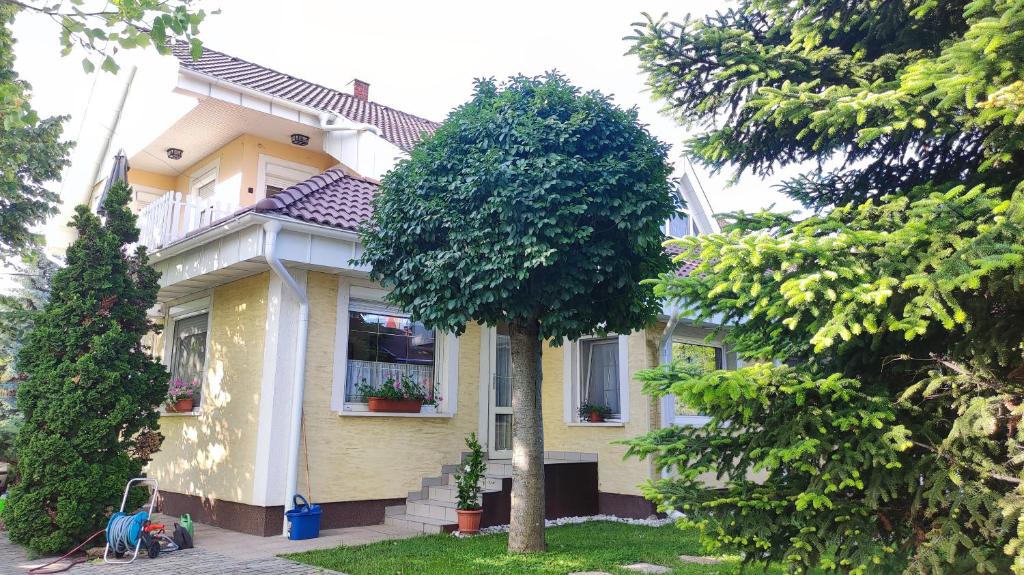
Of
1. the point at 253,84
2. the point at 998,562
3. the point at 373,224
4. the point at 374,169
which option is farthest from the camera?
the point at 253,84

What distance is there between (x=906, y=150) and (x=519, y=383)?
13.7 ft

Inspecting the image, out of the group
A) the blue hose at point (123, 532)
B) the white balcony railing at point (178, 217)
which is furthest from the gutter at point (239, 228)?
the blue hose at point (123, 532)

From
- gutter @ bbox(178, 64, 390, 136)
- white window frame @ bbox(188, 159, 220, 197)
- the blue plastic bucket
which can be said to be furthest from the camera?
white window frame @ bbox(188, 159, 220, 197)

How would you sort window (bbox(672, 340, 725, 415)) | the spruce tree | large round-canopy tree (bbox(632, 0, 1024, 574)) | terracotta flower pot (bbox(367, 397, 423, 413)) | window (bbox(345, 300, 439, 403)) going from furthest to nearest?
window (bbox(672, 340, 725, 415))
window (bbox(345, 300, 439, 403))
terracotta flower pot (bbox(367, 397, 423, 413))
the spruce tree
large round-canopy tree (bbox(632, 0, 1024, 574))

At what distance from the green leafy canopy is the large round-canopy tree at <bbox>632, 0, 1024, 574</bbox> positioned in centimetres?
170

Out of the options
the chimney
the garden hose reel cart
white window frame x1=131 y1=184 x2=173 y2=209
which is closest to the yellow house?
the garden hose reel cart

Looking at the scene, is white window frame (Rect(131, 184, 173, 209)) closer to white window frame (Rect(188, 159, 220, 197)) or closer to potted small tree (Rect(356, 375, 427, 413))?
white window frame (Rect(188, 159, 220, 197))

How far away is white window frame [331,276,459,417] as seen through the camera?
9305 millimetres

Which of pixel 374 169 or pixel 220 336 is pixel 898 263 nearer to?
pixel 220 336

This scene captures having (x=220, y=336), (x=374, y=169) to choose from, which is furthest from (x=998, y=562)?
(x=374, y=169)

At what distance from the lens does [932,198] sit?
3791 mm

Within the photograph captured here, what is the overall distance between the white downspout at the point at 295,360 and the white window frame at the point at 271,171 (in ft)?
14.4

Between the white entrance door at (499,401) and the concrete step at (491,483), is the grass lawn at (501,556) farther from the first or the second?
the white entrance door at (499,401)

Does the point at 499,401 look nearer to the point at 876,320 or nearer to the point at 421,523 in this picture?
the point at 421,523
